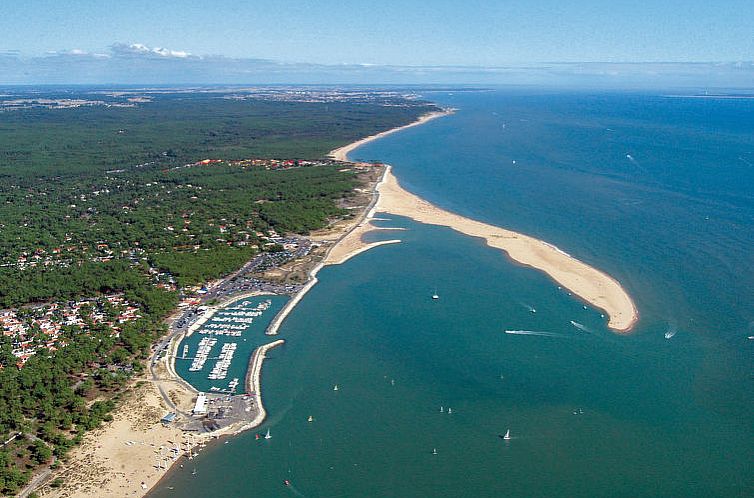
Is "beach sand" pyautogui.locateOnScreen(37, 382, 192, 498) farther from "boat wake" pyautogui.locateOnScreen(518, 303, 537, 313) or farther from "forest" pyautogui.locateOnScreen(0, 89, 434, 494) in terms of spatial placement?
"boat wake" pyautogui.locateOnScreen(518, 303, 537, 313)

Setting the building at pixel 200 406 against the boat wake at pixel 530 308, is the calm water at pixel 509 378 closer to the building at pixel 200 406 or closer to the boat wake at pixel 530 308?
the boat wake at pixel 530 308

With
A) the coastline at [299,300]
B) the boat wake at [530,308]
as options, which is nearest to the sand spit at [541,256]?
the coastline at [299,300]

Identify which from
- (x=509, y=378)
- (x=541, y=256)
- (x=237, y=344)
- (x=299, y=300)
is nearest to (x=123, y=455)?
(x=237, y=344)

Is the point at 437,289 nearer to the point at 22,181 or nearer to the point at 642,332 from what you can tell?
the point at 642,332

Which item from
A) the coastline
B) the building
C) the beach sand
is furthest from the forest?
the building

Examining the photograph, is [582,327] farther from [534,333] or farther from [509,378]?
[509,378]

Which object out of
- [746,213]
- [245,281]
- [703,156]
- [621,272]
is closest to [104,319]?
[245,281]
